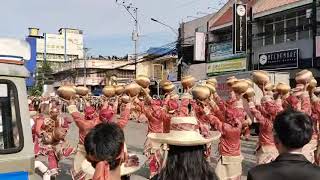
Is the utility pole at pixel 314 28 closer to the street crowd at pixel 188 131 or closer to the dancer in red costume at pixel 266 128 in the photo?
the street crowd at pixel 188 131

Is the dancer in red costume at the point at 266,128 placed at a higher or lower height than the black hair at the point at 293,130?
lower

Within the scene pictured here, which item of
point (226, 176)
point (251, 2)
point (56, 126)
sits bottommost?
point (226, 176)

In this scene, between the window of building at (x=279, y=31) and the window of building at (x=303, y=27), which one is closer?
the window of building at (x=303, y=27)

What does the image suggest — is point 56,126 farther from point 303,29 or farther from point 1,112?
point 303,29

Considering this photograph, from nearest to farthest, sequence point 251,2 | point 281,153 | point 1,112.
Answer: point 281,153
point 1,112
point 251,2

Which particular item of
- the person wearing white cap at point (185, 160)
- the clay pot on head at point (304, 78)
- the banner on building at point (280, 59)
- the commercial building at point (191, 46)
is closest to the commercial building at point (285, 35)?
the banner on building at point (280, 59)

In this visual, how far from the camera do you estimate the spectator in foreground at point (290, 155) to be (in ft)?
10.1

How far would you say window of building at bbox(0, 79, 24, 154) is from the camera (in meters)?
3.92

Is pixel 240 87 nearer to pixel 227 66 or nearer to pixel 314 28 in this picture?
pixel 314 28

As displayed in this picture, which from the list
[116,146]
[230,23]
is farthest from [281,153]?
[230,23]

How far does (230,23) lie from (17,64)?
79.3 ft

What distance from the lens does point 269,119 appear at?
829cm

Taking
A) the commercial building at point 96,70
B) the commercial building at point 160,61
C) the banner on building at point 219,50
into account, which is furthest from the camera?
the commercial building at point 96,70

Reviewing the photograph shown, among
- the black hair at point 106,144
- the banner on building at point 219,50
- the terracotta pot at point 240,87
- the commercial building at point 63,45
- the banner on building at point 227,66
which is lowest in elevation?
the black hair at point 106,144
